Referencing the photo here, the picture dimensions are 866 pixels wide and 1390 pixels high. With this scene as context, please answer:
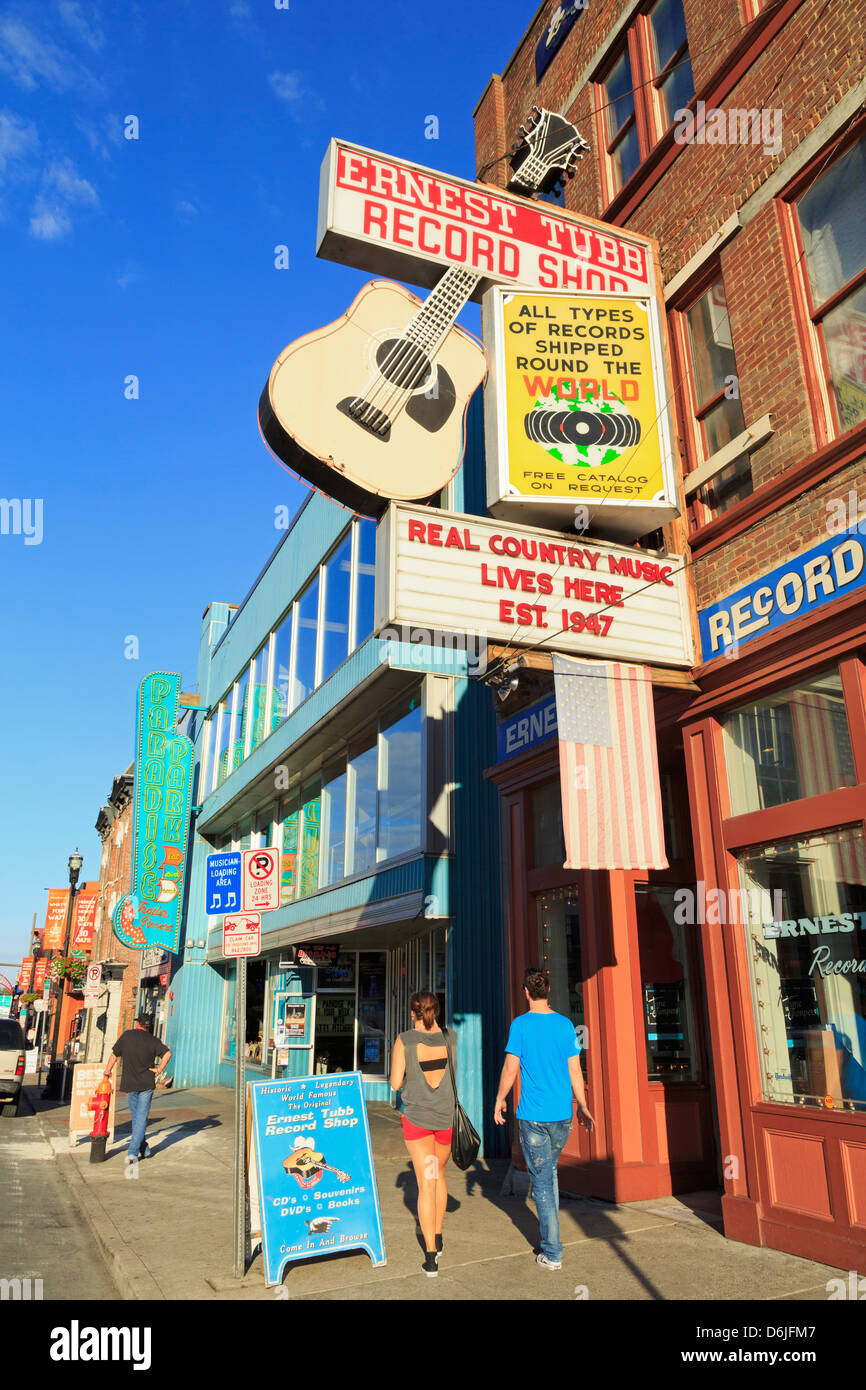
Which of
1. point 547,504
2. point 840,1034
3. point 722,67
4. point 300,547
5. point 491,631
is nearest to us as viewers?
point 840,1034

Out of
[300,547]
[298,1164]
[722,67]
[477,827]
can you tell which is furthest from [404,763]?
[722,67]

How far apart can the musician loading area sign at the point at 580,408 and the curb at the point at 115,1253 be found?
6350mm

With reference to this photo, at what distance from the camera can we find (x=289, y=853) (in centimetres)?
2178

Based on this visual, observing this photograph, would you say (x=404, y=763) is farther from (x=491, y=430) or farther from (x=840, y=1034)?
(x=840, y=1034)

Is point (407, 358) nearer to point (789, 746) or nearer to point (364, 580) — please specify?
point (789, 746)

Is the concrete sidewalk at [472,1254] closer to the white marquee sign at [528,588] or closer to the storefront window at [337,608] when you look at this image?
the white marquee sign at [528,588]

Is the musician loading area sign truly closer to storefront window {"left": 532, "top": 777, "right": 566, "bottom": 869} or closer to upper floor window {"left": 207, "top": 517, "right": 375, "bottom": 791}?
storefront window {"left": 532, "top": 777, "right": 566, "bottom": 869}

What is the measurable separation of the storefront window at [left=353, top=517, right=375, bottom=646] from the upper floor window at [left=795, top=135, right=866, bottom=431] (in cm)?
1008

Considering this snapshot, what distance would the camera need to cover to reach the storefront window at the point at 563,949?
385 inches

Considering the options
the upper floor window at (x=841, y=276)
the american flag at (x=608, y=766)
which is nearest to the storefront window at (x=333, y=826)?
the american flag at (x=608, y=766)

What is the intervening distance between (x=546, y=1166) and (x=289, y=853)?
1601 cm

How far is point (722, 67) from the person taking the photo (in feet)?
28.6

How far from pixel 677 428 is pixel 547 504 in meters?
1.91

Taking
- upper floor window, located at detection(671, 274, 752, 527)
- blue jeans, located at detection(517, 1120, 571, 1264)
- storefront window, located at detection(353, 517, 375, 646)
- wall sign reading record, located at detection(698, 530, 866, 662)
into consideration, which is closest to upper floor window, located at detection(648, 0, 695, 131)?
upper floor window, located at detection(671, 274, 752, 527)
